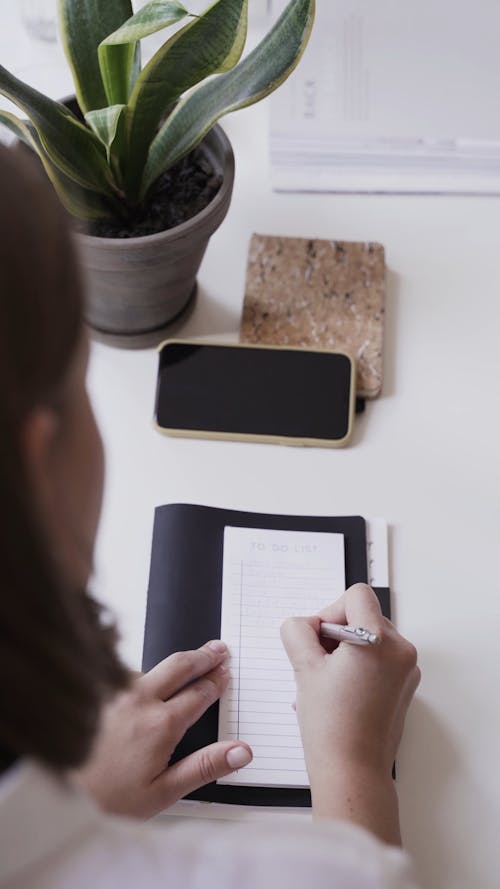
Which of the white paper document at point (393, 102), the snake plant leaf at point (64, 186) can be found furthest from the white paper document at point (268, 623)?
the white paper document at point (393, 102)

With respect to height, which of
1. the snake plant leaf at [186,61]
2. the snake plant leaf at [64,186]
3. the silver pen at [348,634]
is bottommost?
the silver pen at [348,634]

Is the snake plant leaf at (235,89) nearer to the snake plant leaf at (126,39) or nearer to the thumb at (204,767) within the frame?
the snake plant leaf at (126,39)

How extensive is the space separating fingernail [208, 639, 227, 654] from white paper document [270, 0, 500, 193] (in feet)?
1.63

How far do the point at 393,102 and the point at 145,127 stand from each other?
336 millimetres

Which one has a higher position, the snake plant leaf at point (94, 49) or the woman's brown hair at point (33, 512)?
the snake plant leaf at point (94, 49)

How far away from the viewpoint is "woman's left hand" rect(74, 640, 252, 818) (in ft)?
2.22

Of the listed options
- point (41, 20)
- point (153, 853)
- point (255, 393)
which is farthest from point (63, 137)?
point (153, 853)

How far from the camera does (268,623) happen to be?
0.77 m

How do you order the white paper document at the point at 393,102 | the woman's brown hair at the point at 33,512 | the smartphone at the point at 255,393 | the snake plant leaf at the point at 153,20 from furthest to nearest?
the white paper document at the point at 393,102
the smartphone at the point at 255,393
the snake plant leaf at the point at 153,20
the woman's brown hair at the point at 33,512

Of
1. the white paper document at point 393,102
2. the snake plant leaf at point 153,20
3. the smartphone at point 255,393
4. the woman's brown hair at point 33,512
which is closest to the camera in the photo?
the woman's brown hair at point 33,512

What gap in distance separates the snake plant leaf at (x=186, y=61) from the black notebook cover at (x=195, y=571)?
31 centimetres

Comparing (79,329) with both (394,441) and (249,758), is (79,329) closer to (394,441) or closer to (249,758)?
(249,758)

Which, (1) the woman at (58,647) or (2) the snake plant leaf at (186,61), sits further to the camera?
(2) the snake plant leaf at (186,61)

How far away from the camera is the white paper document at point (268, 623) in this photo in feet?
2.36
